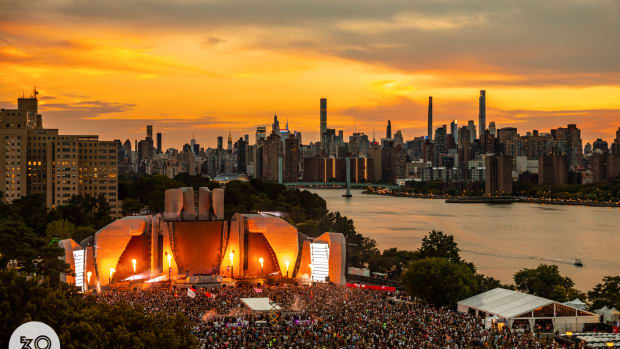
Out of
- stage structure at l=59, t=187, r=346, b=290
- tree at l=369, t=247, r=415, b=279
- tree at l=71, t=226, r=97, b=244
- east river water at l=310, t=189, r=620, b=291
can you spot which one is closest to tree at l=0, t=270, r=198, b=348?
stage structure at l=59, t=187, r=346, b=290

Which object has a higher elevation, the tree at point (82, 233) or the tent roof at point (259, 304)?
the tree at point (82, 233)

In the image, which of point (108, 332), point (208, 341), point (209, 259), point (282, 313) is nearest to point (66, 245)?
point (209, 259)

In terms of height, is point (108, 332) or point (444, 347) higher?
point (108, 332)

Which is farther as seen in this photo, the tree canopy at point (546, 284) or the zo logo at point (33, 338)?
the tree canopy at point (546, 284)

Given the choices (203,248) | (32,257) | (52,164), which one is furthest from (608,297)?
(52,164)

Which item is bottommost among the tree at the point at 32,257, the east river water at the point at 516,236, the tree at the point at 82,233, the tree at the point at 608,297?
the east river water at the point at 516,236

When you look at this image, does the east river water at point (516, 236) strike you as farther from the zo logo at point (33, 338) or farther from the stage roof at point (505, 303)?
the zo logo at point (33, 338)

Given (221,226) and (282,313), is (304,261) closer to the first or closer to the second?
(221,226)

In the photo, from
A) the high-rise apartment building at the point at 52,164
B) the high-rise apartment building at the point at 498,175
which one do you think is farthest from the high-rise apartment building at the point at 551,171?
the high-rise apartment building at the point at 52,164
